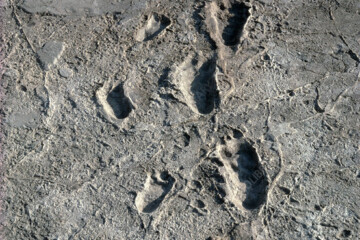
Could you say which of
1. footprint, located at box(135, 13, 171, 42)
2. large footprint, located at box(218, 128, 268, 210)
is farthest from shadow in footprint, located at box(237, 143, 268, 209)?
footprint, located at box(135, 13, 171, 42)

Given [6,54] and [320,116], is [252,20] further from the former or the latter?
[6,54]

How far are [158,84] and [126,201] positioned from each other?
1.23ft

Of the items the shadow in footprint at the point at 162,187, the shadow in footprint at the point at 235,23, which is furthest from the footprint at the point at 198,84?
the shadow in footprint at the point at 162,187

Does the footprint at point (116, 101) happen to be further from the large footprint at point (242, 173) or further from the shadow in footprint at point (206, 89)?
the large footprint at point (242, 173)

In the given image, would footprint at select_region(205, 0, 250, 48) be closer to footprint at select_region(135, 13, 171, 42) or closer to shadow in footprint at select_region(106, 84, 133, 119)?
footprint at select_region(135, 13, 171, 42)

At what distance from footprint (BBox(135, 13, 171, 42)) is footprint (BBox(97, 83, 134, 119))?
177mm

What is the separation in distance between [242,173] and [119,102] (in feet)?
1.45

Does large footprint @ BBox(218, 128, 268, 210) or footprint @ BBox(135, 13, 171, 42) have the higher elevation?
footprint @ BBox(135, 13, 171, 42)

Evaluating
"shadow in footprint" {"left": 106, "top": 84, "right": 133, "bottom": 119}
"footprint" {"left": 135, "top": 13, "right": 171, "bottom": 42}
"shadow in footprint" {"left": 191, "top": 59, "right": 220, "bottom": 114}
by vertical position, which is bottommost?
"shadow in footprint" {"left": 106, "top": 84, "right": 133, "bottom": 119}

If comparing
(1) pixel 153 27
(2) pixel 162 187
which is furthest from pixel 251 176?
(1) pixel 153 27

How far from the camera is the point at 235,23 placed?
162 cm

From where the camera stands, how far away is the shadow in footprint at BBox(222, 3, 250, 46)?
160cm

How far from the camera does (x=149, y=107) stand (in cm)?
155

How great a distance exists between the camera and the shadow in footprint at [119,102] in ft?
5.12
